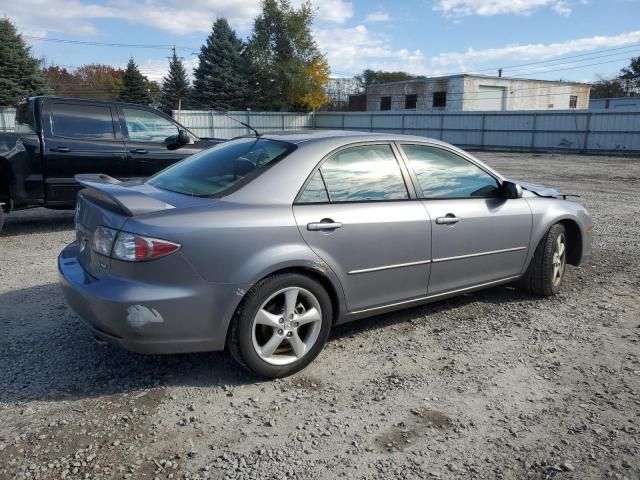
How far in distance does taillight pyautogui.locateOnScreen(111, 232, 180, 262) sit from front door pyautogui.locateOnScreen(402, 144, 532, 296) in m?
1.95

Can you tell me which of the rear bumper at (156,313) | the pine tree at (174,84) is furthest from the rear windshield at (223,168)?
the pine tree at (174,84)

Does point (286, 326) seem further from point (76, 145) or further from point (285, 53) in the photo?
point (285, 53)

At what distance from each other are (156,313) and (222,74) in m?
48.9

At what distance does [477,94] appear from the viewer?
4475 centimetres

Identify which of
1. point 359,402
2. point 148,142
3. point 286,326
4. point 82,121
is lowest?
point 359,402

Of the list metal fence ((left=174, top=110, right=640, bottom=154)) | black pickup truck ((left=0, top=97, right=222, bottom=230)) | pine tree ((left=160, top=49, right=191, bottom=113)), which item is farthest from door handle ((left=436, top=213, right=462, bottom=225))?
pine tree ((left=160, top=49, right=191, bottom=113))

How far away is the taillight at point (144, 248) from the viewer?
293 cm

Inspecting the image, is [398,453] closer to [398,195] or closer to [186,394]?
[186,394]

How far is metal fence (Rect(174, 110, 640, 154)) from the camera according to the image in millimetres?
27031

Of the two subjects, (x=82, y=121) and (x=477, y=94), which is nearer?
(x=82, y=121)

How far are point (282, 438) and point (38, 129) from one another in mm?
6180

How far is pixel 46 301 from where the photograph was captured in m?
4.69

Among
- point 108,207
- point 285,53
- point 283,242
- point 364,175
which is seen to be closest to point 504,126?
point 285,53

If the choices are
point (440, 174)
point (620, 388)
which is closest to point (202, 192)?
point (440, 174)
